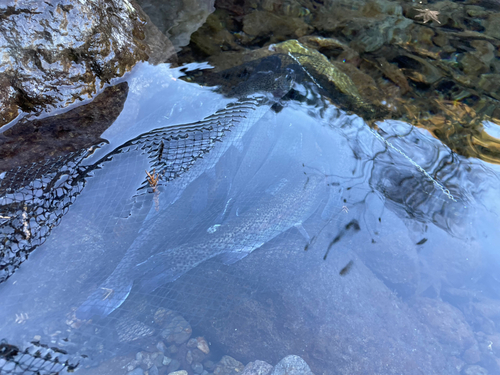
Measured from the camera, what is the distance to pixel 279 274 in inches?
128

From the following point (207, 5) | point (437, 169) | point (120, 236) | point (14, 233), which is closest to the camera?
point (14, 233)

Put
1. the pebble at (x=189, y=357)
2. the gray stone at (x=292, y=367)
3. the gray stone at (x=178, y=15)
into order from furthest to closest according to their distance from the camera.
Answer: the gray stone at (x=178, y=15)
the pebble at (x=189, y=357)
the gray stone at (x=292, y=367)

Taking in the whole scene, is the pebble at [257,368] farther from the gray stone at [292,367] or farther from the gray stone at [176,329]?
the gray stone at [176,329]

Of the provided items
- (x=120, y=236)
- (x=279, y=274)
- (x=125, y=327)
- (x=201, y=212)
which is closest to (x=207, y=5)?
(x=201, y=212)

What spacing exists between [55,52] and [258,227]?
3045 millimetres

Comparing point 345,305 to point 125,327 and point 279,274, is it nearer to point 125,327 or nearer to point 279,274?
point 279,274

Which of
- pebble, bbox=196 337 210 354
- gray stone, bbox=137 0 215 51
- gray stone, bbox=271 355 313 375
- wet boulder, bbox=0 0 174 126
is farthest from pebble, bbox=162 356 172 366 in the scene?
gray stone, bbox=137 0 215 51

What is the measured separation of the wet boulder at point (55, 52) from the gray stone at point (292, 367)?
3.70 meters

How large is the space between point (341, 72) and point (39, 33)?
13.7 ft

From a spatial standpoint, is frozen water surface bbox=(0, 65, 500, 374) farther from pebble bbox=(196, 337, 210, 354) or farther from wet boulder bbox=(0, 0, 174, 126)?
wet boulder bbox=(0, 0, 174, 126)

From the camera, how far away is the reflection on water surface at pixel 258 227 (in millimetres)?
2740

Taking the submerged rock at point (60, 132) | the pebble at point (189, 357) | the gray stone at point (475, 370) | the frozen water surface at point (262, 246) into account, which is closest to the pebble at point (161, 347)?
the frozen water surface at point (262, 246)

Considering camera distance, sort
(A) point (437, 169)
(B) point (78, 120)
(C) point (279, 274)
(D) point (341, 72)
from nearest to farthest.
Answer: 1. (C) point (279, 274)
2. (B) point (78, 120)
3. (A) point (437, 169)
4. (D) point (341, 72)

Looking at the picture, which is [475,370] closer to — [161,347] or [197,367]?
[197,367]
